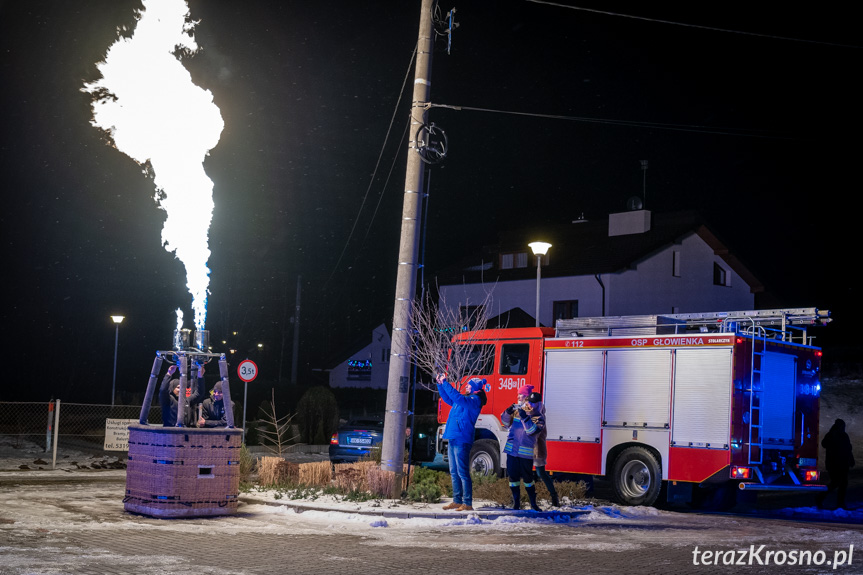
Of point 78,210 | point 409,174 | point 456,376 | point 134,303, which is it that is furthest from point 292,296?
point 409,174

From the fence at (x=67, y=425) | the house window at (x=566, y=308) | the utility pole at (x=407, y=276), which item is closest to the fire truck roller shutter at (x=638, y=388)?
the utility pole at (x=407, y=276)

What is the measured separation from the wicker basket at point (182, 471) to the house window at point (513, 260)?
127 feet

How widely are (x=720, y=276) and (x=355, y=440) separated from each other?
34922mm

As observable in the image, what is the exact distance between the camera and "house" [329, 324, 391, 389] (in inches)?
2712

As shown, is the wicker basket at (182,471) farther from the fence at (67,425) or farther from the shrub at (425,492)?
the fence at (67,425)

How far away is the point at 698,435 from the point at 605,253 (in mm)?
31891

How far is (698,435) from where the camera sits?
15.5m

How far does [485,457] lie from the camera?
1838cm

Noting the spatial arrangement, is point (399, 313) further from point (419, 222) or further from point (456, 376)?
point (456, 376)

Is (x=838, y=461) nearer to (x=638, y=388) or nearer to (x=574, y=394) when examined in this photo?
(x=638, y=388)

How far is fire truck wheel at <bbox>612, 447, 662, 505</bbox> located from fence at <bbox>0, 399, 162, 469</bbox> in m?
14.9

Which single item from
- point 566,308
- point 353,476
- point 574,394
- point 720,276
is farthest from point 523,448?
point 720,276

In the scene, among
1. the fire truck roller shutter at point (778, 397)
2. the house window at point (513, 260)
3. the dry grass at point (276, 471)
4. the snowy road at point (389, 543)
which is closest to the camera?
the snowy road at point (389, 543)

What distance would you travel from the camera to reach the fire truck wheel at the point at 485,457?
59.3 ft
